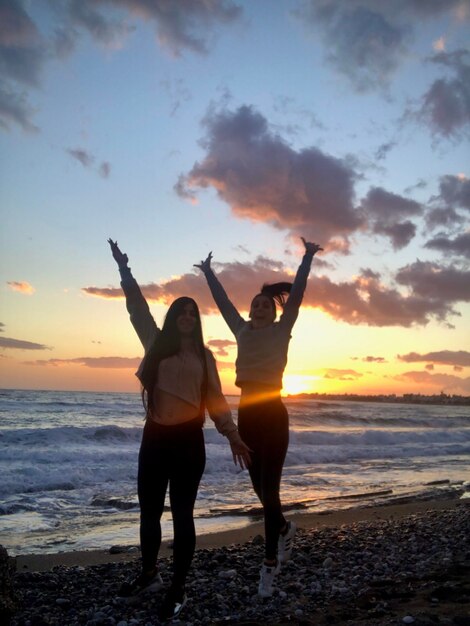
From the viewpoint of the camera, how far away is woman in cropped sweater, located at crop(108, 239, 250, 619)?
4062mm

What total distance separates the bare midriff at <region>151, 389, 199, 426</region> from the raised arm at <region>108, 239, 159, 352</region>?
487 mm

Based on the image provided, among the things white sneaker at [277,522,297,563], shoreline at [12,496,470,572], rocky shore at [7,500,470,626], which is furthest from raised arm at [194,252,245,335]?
shoreline at [12,496,470,572]

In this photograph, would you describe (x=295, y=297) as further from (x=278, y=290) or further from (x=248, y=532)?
(x=248, y=532)

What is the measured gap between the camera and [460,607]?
13.3ft

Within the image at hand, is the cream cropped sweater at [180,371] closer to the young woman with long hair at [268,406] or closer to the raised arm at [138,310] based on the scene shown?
the raised arm at [138,310]

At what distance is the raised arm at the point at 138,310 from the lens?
4516 millimetres

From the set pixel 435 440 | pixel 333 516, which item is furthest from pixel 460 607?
pixel 435 440

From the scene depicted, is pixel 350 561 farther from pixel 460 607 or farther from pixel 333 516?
pixel 333 516

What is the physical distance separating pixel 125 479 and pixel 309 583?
980cm

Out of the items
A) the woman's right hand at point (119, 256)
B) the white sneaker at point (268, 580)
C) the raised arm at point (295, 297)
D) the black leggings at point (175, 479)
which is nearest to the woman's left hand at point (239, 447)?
the black leggings at point (175, 479)

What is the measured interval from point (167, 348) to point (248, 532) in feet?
16.7

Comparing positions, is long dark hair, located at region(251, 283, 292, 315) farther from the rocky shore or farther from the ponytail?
the rocky shore

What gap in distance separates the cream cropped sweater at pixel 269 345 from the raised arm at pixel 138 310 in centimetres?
83

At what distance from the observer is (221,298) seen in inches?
207
